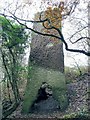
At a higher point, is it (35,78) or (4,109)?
(35,78)

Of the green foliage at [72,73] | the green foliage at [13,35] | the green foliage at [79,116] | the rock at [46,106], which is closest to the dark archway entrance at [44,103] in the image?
the rock at [46,106]

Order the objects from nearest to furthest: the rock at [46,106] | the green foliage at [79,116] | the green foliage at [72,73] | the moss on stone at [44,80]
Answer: the green foliage at [79,116]
the rock at [46,106]
the moss on stone at [44,80]
the green foliage at [72,73]

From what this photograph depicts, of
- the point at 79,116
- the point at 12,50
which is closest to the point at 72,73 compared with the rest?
the point at 79,116

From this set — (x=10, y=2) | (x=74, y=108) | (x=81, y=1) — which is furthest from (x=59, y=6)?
(x=74, y=108)

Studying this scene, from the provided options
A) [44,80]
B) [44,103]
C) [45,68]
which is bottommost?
[44,103]

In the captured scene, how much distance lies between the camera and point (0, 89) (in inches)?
246

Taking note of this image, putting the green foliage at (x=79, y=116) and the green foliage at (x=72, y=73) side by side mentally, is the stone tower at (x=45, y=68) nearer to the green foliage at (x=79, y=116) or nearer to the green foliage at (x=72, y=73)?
the green foliage at (x=72, y=73)

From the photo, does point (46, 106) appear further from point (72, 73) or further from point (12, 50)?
point (12, 50)

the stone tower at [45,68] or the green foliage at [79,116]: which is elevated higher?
the stone tower at [45,68]

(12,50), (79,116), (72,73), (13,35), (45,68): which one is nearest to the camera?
(79,116)

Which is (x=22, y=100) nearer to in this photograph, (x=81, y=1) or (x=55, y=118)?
(x=55, y=118)

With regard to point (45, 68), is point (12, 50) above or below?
above

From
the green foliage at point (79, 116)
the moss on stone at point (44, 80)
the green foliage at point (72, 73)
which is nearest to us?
the green foliage at point (79, 116)

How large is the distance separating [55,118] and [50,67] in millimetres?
1203
